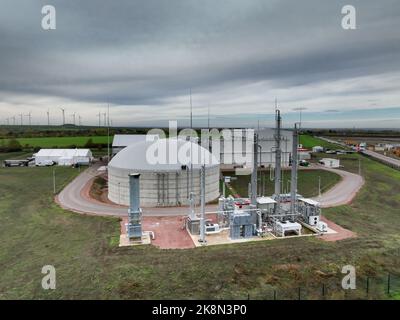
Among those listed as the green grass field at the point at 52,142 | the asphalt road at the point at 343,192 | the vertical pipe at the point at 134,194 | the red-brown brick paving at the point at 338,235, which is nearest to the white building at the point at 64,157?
the green grass field at the point at 52,142

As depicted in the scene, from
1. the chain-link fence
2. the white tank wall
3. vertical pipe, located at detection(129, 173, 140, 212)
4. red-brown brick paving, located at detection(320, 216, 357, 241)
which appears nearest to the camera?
the chain-link fence

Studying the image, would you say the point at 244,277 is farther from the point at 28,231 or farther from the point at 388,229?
the point at 28,231

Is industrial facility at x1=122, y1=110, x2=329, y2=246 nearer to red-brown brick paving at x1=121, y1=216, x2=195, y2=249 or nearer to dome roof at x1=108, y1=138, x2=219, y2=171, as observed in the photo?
dome roof at x1=108, y1=138, x2=219, y2=171

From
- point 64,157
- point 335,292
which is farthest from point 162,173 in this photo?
point 64,157

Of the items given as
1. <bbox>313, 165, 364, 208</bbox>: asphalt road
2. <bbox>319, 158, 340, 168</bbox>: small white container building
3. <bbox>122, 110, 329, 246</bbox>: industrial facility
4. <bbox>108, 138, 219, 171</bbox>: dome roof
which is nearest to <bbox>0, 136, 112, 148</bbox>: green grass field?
<bbox>108, 138, 219, 171</bbox>: dome roof

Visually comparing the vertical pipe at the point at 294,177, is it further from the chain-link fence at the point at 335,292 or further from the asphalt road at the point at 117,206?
the chain-link fence at the point at 335,292
